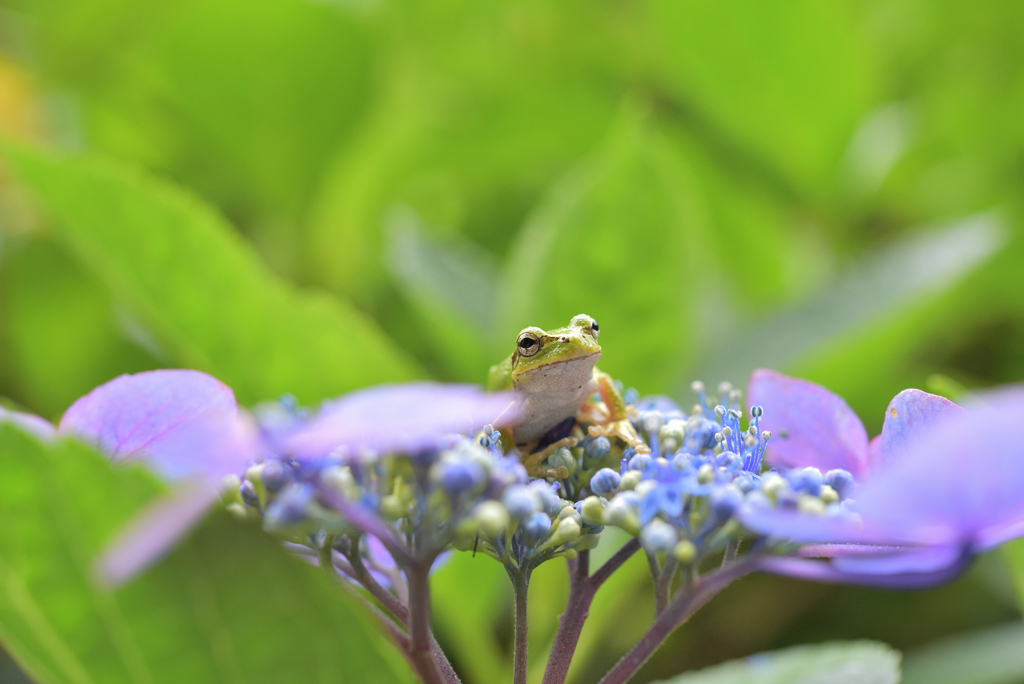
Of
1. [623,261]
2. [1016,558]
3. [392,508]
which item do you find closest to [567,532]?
[392,508]

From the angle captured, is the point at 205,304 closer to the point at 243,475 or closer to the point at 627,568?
the point at 243,475

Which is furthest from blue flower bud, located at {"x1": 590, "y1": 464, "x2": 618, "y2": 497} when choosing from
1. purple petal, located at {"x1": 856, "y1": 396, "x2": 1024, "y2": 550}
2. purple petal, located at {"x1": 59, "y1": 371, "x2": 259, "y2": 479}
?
purple petal, located at {"x1": 59, "y1": 371, "x2": 259, "y2": 479}

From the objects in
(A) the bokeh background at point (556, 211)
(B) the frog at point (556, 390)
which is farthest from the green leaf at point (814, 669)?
(A) the bokeh background at point (556, 211)

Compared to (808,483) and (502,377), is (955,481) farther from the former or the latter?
(502,377)

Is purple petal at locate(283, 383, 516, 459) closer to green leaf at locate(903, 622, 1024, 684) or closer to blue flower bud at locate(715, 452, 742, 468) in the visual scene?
blue flower bud at locate(715, 452, 742, 468)

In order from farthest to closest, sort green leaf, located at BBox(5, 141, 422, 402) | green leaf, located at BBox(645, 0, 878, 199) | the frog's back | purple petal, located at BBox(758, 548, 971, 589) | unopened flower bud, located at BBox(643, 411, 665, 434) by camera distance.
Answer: green leaf, located at BBox(645, 0, 878, 199) → green leaf, located at BBox(5, 141, 422, 402) → the frog's back → unopened flower bud, located at BBox(643, 411, 665, 434) → purple petal, located at BBox(758, 548, 971, 589)

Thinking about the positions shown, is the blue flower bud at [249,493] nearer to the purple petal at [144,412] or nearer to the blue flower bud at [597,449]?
the purple petal at [144,412]

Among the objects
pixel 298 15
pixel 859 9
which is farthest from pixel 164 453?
pixel 859 9
